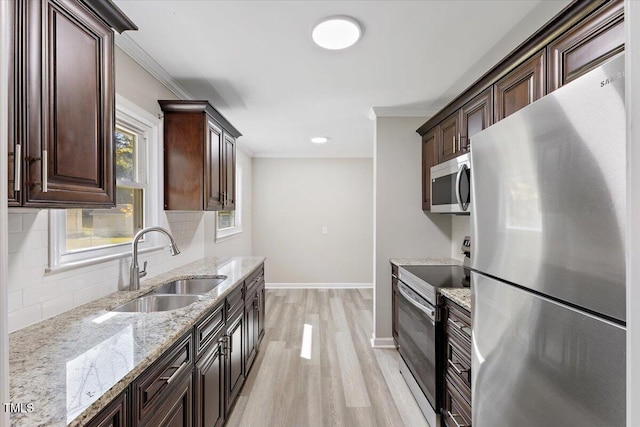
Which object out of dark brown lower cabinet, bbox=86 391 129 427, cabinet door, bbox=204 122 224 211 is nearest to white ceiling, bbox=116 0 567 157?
cabinet door, bbox=204 122 224 211

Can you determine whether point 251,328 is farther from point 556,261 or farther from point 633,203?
point 633,203

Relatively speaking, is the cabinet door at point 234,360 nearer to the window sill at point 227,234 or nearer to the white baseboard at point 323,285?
the window sill at point 227,234

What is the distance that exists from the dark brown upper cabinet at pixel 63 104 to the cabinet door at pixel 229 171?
176 centimetres

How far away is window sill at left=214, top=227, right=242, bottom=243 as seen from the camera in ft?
13.0

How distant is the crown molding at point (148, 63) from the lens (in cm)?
192

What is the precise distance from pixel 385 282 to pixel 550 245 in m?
2.52

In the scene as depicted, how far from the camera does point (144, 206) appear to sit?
7.86 ft

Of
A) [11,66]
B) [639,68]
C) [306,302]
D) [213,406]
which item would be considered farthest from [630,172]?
[306,302]

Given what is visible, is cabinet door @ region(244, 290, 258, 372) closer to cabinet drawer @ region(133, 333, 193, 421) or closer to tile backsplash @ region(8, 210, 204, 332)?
tile backsplash @ region(8, 210, 204, 332)

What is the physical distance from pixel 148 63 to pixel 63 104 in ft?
4.27

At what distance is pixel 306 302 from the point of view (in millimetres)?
4969

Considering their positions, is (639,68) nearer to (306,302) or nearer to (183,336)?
(183,336)

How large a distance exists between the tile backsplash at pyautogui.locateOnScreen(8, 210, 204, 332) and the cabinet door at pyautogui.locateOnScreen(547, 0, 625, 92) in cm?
244

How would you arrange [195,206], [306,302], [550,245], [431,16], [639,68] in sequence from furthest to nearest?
[306,302] < [195,206] < [431,16] < [550,245] < [639,68]
